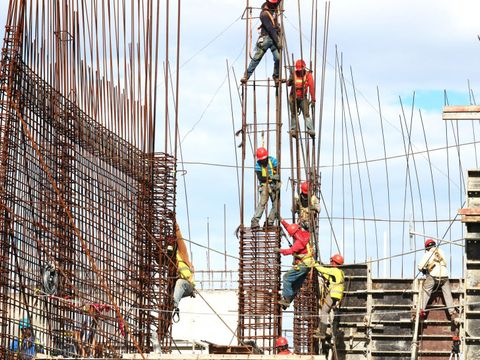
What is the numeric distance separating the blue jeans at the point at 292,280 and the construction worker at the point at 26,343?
5800mm

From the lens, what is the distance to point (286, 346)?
29203mm

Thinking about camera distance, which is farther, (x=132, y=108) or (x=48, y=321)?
(x=132, y=108)

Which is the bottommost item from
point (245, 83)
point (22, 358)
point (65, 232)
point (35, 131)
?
point (22, 358)

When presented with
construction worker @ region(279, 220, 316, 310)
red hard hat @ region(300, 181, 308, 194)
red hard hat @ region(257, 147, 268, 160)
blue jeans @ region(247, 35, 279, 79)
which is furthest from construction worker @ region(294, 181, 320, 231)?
blue jeans @ region(247, 35, 279, 79)

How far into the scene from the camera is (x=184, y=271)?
103 feet

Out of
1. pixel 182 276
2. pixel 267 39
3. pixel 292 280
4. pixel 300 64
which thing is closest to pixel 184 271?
pixel 182 276

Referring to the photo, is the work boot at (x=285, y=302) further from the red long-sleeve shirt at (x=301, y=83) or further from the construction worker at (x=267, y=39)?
the construction worker at (x=267, y=39)

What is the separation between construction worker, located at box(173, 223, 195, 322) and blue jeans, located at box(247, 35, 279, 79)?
4063 millimetres

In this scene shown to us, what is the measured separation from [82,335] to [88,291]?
3.65 ft

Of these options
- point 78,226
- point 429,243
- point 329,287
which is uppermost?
point 78,226

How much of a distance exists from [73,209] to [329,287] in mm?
5617

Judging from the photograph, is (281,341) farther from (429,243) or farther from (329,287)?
(429,243)

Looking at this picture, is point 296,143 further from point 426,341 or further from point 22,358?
→ point 22,358

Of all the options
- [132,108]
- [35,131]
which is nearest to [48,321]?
[35,131]
